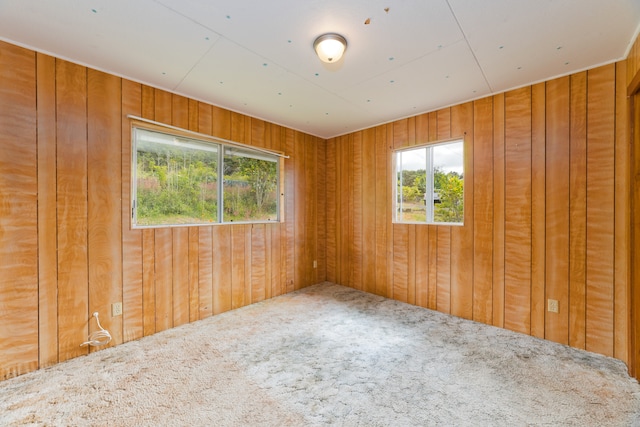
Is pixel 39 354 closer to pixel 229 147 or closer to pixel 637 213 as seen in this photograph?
pixel 229 147

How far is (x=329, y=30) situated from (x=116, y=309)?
2.89m

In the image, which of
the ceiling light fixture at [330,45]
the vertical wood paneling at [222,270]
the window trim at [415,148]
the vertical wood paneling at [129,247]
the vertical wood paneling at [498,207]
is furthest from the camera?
the vertical wood paneling at [222,270]

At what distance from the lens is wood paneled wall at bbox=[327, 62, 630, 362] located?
215cm

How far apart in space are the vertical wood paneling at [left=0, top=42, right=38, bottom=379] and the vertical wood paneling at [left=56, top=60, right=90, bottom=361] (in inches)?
5.6

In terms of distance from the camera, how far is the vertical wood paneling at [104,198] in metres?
2.24

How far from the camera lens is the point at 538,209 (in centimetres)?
248

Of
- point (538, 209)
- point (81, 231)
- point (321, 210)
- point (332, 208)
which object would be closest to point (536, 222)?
point (538, 209)

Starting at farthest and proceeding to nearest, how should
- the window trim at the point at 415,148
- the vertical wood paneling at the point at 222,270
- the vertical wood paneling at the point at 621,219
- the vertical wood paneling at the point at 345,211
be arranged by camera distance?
the vertical wood paneling at the point at 345,211 → the vertical wood paneling at the point at 222,270 → the window trim at the point at 415,148 → the vertical wood paneling at the point at 621,219

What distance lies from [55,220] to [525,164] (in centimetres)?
416

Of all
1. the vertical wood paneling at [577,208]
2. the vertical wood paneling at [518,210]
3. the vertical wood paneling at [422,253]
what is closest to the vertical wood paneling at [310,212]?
the vertical wood paneling at [422,253]

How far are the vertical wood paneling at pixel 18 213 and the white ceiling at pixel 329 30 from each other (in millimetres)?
310

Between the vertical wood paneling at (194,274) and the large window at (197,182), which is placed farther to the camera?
the vertical wood paneling at (194,274)

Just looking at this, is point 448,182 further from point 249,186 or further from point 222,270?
point 222,270

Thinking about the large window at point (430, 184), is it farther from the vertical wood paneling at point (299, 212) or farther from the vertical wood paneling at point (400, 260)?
the vertical wood paneling at point (299, 212)
